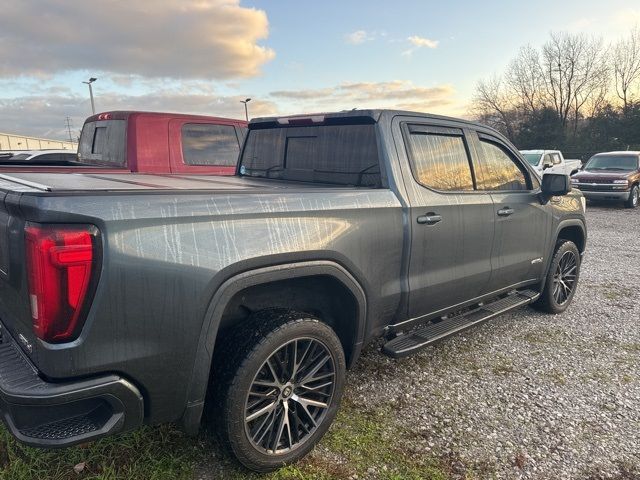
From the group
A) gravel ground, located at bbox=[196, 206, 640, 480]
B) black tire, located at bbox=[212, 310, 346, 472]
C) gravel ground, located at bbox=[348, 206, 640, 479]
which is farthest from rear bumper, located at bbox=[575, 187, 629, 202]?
black tire, located at bbox=[212, 310, 346, 472]

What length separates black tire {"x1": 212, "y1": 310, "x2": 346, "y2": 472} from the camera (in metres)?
2.22

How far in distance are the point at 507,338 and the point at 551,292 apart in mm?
822

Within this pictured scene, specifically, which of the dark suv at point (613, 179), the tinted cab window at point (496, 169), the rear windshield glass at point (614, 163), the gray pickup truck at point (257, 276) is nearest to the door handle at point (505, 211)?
the gray pickup truck at point (257, 276)

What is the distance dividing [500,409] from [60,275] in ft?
9.08

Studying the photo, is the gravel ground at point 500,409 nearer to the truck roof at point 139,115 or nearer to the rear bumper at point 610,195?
the truck roof at point 139,115

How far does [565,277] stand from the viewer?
494cm

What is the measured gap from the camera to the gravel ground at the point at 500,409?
8.36 ft

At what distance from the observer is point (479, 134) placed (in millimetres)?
3754

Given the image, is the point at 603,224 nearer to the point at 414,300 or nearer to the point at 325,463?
the point at 414,300

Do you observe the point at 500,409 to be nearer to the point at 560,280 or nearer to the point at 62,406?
the point at 560,280

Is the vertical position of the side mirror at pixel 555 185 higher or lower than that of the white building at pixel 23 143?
lower

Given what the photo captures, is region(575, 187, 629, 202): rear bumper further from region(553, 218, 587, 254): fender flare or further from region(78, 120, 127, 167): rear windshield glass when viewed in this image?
region(78, 120, 127, 167): rear windshield glass

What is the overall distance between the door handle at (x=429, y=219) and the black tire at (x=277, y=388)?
Result: 967mm

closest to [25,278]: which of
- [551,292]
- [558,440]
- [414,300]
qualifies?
[414,300]
